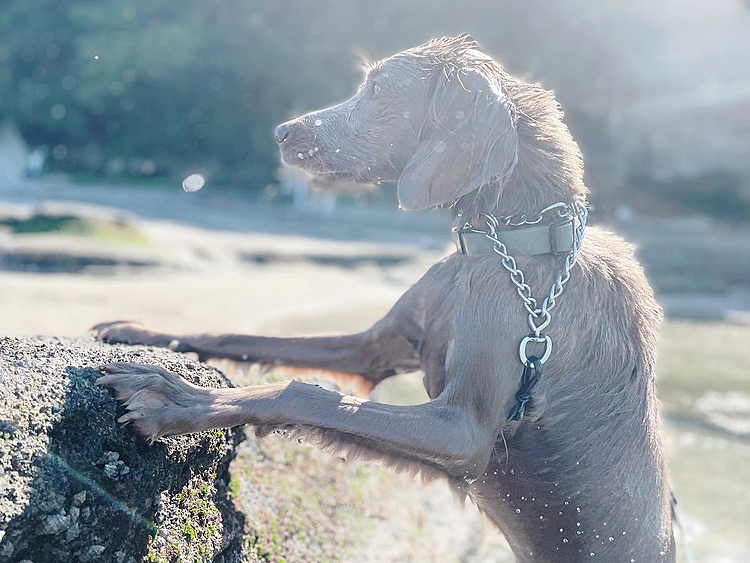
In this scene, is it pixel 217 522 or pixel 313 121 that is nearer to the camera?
pixel 217 522

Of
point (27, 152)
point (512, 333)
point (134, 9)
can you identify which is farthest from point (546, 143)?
point (27, 152)

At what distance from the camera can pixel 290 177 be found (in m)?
14.2

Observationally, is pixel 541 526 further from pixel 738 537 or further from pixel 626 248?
pixel 738 537

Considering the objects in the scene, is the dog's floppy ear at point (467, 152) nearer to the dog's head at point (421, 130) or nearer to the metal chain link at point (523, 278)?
the dog's head at point (421, 130)

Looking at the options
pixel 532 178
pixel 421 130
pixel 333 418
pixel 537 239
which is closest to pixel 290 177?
pixel 421 130

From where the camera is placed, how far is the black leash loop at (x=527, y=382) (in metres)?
2.94

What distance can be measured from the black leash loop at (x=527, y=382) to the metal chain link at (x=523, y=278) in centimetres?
3

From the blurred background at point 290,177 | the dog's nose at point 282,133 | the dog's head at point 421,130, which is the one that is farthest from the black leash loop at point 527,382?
the blurred background at point 290,177

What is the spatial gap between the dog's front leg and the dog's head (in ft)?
2.68

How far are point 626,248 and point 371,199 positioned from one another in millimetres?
27200

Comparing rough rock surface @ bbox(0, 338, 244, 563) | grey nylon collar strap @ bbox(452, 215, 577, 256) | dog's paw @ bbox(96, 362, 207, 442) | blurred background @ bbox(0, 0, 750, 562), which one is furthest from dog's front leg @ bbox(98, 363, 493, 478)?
blurred background @ bbox(0, 0, 750, 562)

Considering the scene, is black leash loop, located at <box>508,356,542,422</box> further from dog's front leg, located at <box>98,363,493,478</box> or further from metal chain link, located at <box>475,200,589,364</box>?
dog's front leg, located at <box>98,363,493,478</box>

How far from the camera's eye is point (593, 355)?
313 centimetres

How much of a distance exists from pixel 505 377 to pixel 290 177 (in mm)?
11644
